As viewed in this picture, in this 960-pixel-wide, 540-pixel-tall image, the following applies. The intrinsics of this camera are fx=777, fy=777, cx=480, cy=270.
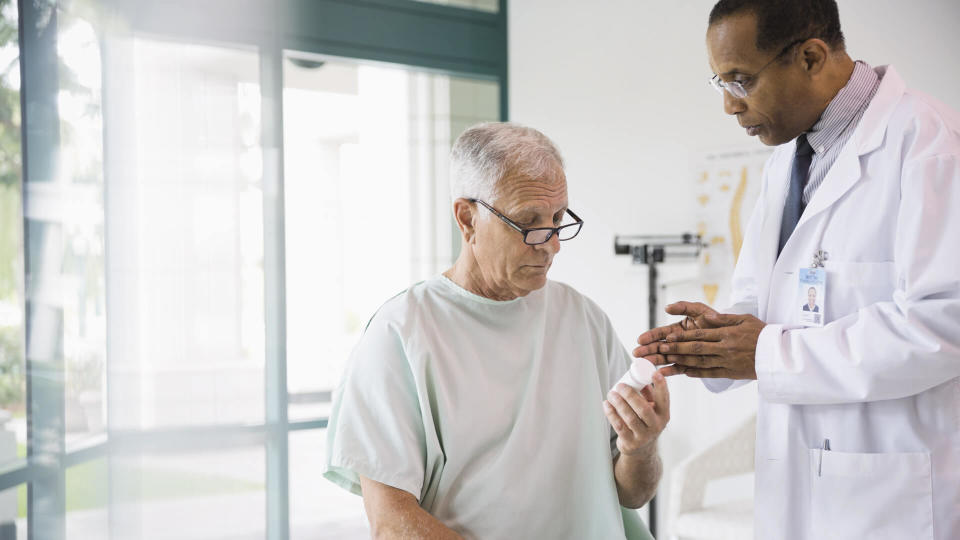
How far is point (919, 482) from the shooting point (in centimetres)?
128

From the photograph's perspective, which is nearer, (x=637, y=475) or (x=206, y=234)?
(x=637, y=475)

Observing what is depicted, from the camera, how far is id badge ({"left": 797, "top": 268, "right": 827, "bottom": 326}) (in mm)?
1354

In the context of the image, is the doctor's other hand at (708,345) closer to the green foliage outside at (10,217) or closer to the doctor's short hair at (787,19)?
the doctor's short hair at (787,19)

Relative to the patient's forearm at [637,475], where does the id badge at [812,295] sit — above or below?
above

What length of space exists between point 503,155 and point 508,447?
0.53m

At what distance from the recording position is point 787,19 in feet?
4.27

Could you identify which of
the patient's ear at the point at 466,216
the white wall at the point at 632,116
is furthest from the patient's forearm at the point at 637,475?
the white wall at the point at 632,116

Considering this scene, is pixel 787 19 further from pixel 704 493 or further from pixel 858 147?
pixel 704 493

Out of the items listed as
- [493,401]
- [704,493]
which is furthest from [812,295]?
[704,493]

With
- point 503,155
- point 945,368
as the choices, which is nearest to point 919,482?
point 945,368

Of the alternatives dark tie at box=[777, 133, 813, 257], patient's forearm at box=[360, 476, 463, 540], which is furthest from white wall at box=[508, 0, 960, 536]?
patient's forearm at box=[360, 476, 463, 540]

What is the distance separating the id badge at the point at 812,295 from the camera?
135 centimetres

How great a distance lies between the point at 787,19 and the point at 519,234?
1.91ft

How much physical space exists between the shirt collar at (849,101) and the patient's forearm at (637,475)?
66 cm
